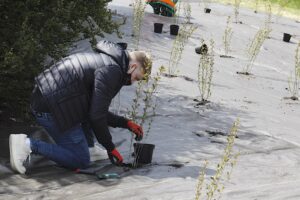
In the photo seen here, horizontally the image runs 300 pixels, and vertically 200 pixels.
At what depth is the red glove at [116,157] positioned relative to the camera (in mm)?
4285

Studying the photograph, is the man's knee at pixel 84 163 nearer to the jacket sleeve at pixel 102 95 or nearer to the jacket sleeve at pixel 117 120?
the jacket sleeve at pixel 102 95

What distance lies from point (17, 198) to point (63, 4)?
217cm

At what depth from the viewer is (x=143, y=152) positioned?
442 cm

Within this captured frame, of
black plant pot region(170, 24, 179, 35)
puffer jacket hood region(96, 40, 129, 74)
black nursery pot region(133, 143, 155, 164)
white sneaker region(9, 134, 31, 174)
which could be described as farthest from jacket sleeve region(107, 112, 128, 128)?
black plant pot region(170, 24, 179, 35)

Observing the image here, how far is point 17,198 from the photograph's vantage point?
3744 millimetres

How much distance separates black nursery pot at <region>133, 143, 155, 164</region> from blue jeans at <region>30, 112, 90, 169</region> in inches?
17.0

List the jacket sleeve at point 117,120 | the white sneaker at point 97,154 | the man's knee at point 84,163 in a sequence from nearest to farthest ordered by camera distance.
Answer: the man's knee at point 84,163 → the jacket sleeve at point 117,120 → the white sneaker at point 97,154

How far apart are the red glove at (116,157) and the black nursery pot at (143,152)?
0.15 metres

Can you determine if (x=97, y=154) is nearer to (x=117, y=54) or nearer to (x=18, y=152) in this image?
(x=18, y=152)

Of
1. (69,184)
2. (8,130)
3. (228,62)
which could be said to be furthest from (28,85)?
(228,62)

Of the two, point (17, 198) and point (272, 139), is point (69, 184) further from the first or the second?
point (272, 139)

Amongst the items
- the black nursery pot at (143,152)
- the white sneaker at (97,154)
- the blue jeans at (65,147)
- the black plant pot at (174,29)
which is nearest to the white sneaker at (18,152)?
the blue jeans at (65,147)

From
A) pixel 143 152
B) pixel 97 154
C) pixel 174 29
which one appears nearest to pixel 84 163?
pixel 97 154

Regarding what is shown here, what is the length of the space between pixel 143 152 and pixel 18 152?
41.9 inches
